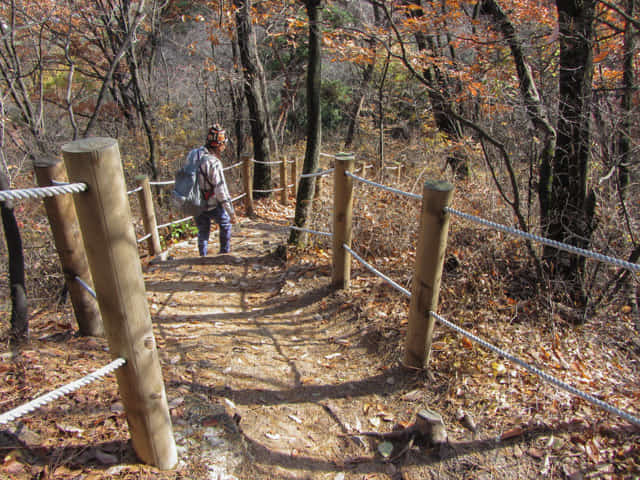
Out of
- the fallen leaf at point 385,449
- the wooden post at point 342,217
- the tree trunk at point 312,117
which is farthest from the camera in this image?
the tree trunk at point 312,117

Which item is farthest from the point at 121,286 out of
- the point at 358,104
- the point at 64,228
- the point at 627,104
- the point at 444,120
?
the point at 358,104

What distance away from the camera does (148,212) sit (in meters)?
5.55

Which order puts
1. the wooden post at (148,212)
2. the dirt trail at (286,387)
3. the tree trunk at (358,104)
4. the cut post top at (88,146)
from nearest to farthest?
1. the cut post top at (88,146)
2. the dirt trail at (286,387)
3. the wooden post at (148,212)
4. the tree trunk at (358,104)

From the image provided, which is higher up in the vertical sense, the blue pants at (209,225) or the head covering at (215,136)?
the head covering at (215,136)

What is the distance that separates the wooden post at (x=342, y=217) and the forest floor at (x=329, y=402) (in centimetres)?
26

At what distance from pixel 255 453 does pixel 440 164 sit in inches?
353

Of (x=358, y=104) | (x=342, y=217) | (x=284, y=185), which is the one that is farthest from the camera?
(x=358, y=104)

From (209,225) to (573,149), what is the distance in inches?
171

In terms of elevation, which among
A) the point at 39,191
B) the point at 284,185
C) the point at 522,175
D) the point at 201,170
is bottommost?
the point at 284,185

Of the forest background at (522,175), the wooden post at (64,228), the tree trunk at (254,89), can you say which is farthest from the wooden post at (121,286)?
the tree trunk at (254,89)

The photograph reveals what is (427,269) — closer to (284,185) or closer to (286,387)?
(286,387)

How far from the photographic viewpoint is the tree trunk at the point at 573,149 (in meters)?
3.31

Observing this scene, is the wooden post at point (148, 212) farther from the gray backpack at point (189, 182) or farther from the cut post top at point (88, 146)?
the cut post top at point (88, 146)

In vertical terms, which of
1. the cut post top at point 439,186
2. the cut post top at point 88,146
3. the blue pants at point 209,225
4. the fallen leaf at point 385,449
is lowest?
the fallen leaf at point 385,449
